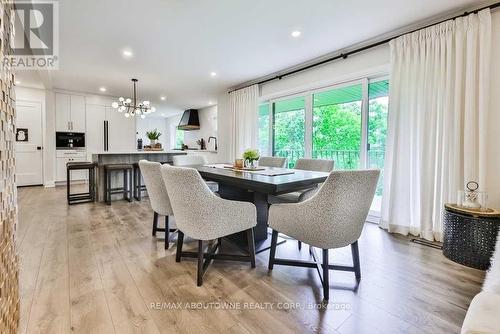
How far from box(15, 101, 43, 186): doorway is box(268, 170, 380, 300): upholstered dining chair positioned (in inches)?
265

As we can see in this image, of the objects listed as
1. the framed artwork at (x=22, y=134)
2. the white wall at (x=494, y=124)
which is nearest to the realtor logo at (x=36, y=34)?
the framed artwork at (x=22, y=134)

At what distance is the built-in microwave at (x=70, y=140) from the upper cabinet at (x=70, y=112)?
115 mm

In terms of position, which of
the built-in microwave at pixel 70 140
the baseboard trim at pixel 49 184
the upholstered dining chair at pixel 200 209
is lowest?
the baseboard trim at pixel 49 184

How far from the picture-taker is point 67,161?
20.4ft

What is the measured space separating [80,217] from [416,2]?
4.68m

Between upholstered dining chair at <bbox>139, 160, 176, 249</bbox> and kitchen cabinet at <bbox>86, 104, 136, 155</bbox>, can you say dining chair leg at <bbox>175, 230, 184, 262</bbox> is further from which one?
kitchen cabinet at <bbox>86, 104, 136, 155</bbox>

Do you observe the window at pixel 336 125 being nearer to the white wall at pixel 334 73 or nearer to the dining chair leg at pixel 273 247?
the white wall at pixel 334 73

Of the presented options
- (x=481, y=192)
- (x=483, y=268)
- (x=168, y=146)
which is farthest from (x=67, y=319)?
(x=168, y=146)

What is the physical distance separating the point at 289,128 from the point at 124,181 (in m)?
3.26

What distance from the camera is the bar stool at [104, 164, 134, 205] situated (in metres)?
4.27

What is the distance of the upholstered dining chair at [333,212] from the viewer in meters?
1.52

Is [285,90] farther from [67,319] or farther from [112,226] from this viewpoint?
[67,319]

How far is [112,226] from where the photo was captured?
3062 millimetres

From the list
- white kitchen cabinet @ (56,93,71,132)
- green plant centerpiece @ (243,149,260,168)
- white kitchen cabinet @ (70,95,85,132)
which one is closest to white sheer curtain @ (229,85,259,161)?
green plant centerpiece @ (243,149,260,168)
